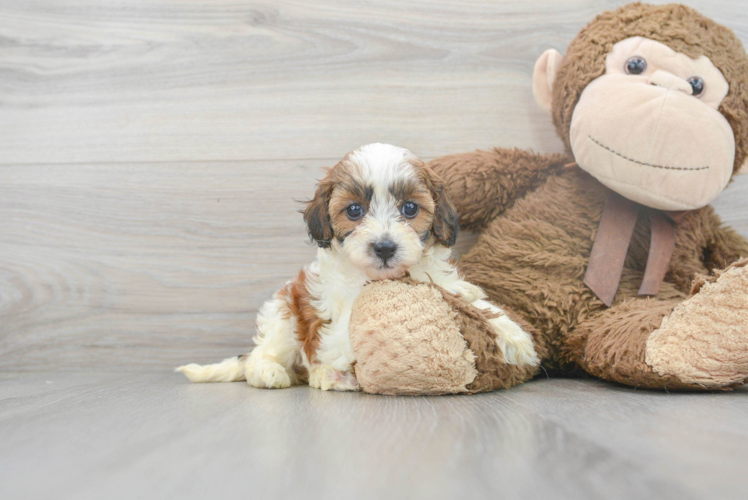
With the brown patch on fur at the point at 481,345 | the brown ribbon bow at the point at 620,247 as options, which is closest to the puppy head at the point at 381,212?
the brown patch on fur at the point at 481,345

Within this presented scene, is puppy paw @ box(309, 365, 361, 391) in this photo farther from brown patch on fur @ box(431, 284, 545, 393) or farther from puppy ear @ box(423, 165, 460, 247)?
puppy ear @ box(423, 165, 460, 247)

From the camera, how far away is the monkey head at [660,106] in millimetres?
1210

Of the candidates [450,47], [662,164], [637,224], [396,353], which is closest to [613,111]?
[662,164]

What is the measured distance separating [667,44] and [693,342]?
72 cm

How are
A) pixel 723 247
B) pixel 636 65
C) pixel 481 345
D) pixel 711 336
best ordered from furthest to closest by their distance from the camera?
pixel 723 247, pixel 636 65, pixel 481 345, pixel 711 336

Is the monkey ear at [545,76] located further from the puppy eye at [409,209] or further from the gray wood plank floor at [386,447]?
the gray wood plank floor at [386,447]

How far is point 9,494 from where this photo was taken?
601 mm

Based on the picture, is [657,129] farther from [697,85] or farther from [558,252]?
[558,252]

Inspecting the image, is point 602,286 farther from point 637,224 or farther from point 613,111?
point 613,111

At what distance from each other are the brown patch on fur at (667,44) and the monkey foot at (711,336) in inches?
19.4

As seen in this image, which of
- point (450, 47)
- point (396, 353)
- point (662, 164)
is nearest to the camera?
point (396, 353)

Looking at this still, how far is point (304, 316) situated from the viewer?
128cm

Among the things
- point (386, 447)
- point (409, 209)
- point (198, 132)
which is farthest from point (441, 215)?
point (198, 132)

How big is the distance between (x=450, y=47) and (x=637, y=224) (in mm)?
761
